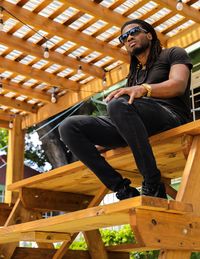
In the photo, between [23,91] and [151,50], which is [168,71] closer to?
[151,50]

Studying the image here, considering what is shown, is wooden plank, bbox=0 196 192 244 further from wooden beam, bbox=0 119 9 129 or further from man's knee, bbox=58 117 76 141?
wooden beam, bbox=0 119 9 129

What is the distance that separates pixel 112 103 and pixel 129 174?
121 cm

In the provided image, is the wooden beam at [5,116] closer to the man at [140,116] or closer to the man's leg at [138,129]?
the man at [140,116]

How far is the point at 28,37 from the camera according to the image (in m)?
5.02

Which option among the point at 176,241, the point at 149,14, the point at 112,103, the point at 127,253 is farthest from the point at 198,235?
the point at 149,14

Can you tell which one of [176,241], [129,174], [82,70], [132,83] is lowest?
[176,241]

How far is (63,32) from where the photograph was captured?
4805 millimetres

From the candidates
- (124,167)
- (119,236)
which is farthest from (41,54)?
(119,236)

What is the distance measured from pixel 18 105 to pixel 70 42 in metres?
1.49

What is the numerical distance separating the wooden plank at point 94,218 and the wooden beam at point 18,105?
3.39 m

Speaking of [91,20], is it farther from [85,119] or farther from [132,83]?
[85,119]

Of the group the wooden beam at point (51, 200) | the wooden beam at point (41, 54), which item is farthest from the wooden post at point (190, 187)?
the wooden beam at point (41, 54)

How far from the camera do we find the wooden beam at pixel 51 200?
13.3ft

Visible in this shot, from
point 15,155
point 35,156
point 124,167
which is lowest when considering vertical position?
point 124,167
